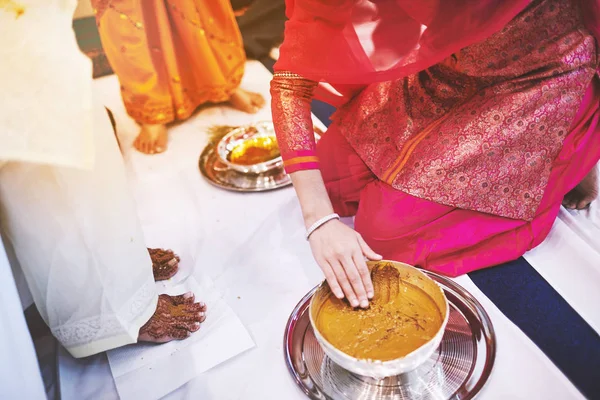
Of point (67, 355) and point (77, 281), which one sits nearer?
point (77, 281)

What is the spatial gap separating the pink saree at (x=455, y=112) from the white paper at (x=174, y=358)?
41 cm

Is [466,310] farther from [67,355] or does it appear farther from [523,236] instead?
[67,355]

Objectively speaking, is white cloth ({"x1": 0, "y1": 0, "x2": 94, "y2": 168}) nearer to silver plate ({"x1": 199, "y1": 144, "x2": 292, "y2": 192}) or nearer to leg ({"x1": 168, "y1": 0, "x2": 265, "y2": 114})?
silver plate ({"x1": 199, "y1": 144, "x2": 292, "y2": 192})

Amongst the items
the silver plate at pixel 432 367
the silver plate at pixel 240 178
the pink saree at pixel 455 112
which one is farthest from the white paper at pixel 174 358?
the silver plate at pixel 240 178

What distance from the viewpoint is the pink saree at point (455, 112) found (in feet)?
3.64

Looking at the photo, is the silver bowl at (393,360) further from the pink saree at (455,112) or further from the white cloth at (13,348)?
the white cloth at (13,348)

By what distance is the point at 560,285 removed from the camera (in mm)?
1243

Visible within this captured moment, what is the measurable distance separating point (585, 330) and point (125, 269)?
3.22 feet

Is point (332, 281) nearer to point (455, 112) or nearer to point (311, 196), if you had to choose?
point (311, 196)

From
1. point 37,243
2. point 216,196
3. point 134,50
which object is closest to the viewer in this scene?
point 37,243

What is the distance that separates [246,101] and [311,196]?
1.10 metres

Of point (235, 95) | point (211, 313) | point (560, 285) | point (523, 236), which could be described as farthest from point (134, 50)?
point (560, 285)

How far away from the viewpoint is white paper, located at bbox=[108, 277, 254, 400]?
44.8 inches

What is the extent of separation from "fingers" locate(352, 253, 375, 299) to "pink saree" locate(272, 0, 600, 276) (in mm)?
277
